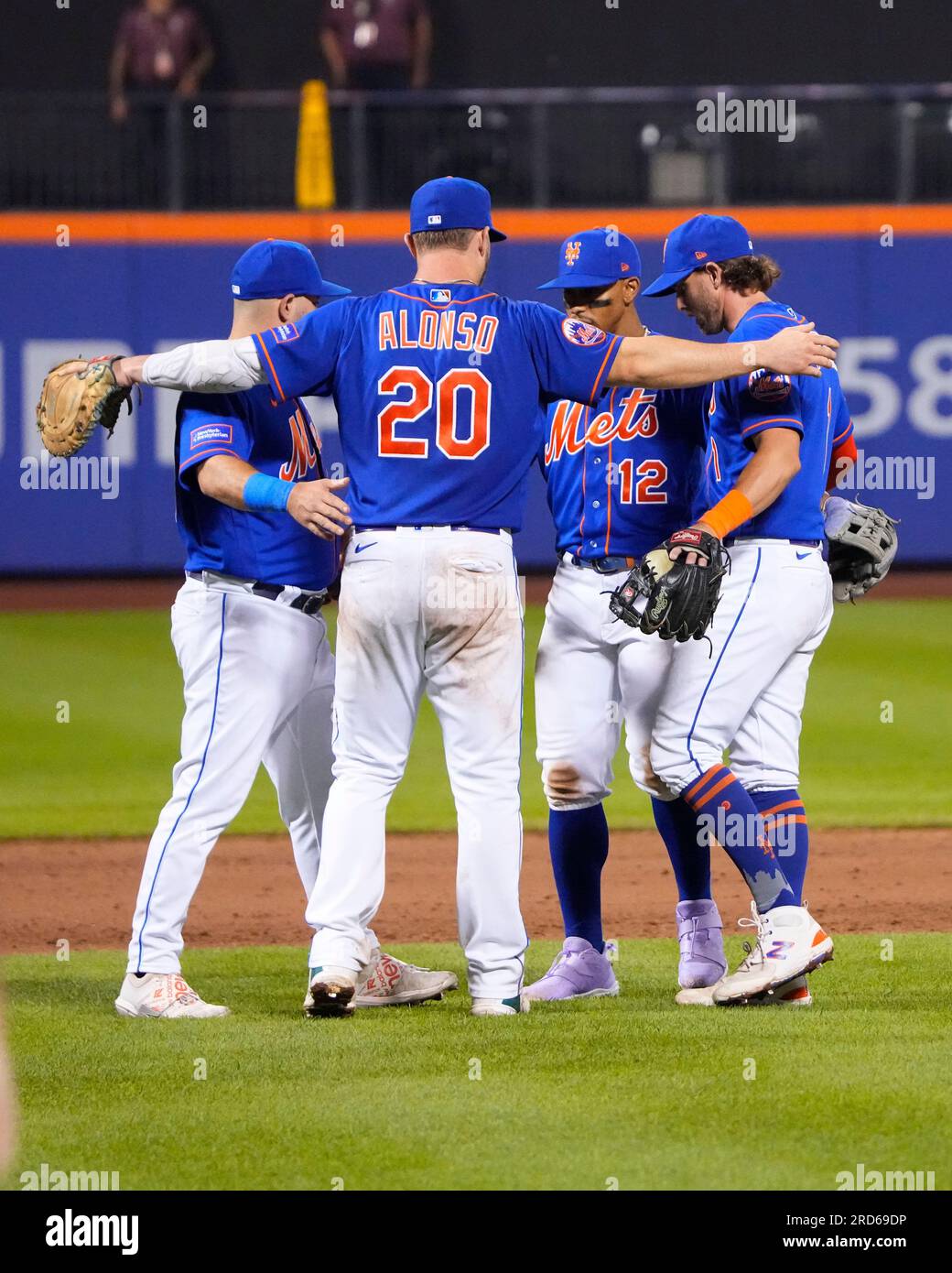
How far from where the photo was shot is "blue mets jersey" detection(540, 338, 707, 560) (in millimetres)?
4953

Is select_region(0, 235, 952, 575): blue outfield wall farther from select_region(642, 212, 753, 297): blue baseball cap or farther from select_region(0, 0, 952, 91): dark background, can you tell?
select_region(642, 212, 753, 297): blue baseball cap

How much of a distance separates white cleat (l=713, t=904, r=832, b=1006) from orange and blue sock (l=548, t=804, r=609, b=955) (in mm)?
532

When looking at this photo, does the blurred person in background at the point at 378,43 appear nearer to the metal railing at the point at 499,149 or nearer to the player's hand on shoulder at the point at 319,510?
the metal railing at the point at 499,149

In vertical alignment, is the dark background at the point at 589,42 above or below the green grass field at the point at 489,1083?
above

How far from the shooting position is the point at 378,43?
1728 cm

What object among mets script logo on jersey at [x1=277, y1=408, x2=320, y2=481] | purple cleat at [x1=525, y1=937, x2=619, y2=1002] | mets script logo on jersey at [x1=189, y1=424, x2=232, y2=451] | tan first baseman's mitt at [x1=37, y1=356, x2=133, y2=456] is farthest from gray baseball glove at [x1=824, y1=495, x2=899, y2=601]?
tan first baseman's mitt at [x1=37, y1=356, x2=133, y2=456]

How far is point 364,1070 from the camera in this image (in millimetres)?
4027

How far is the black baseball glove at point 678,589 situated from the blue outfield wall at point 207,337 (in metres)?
11.9

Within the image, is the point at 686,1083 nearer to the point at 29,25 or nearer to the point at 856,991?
the point at 856,991

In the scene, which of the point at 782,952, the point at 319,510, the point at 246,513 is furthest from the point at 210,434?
the point at 782,952

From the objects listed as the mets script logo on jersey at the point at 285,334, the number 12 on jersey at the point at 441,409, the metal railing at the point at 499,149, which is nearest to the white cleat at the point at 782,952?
the number 12 on jersey at the point at 441,409

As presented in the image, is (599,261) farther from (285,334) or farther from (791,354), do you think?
(285,334)

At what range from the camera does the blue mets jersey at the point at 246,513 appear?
471cm

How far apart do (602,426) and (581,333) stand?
58cm
